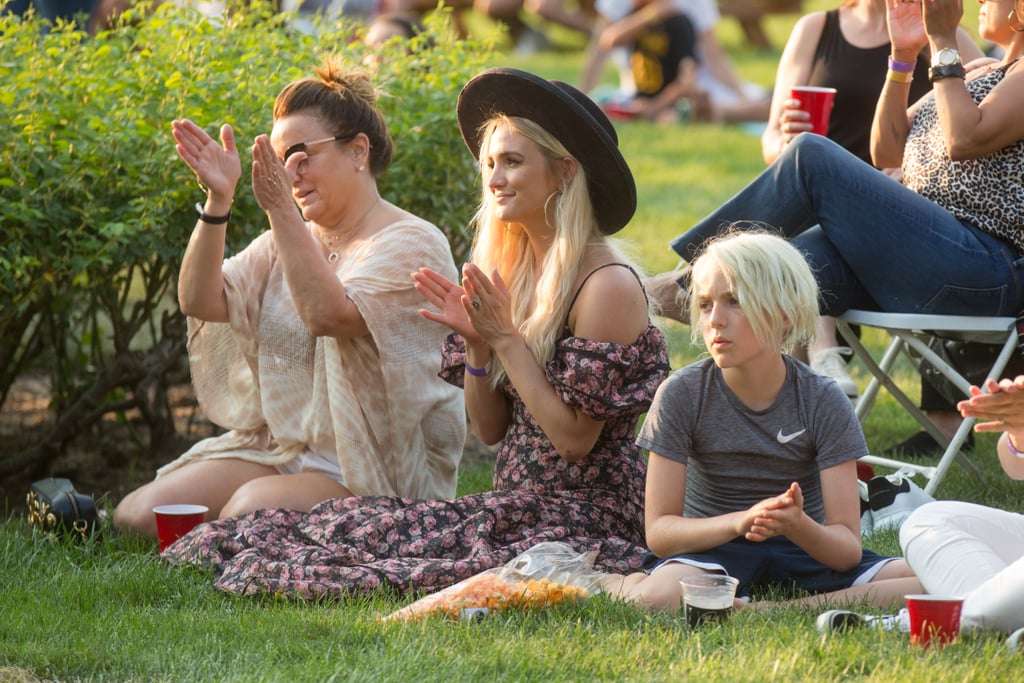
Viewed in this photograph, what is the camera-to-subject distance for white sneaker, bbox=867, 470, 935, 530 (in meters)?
4.45

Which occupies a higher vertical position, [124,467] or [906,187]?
[906,187]

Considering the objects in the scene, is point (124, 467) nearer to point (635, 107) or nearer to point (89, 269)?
point (89, 269)

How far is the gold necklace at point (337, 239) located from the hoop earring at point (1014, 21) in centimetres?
210

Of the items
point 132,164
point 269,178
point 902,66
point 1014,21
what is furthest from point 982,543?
point 132,164

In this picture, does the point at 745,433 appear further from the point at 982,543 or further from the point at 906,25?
the point at 906,25

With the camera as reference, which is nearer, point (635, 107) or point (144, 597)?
point (144, 597)

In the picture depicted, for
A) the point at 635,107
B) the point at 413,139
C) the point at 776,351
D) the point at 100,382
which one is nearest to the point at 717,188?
the point at 635,107

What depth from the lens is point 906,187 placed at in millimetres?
4629

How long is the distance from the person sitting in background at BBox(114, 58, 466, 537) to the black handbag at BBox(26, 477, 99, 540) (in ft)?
0.39

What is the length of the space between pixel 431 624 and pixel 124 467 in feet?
8.84

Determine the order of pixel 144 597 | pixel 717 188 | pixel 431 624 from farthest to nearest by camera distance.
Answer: pixel 717 188 < pixel 144 597 < pixel 431 624

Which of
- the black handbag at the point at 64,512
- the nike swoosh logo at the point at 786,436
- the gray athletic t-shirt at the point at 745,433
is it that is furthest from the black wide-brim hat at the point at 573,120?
the black handbag at the point at 64,512

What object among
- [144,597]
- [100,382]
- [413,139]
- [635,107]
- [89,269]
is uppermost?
[635,107]

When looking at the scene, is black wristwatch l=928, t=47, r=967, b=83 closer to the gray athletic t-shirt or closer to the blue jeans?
the blue jeans
